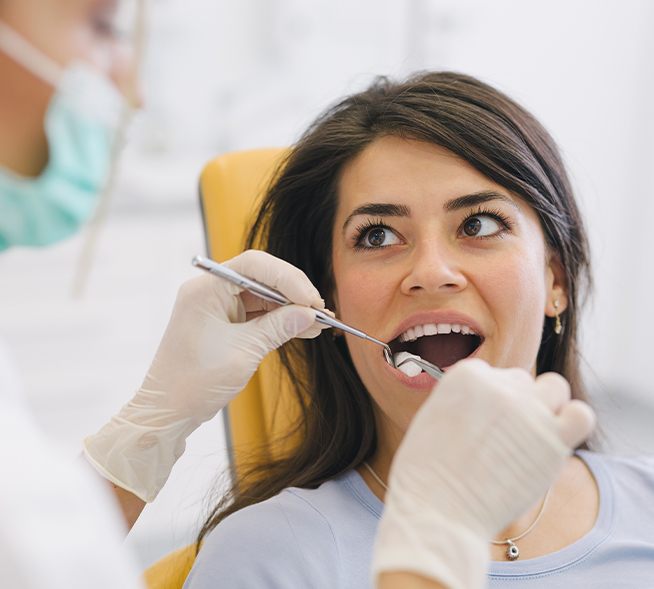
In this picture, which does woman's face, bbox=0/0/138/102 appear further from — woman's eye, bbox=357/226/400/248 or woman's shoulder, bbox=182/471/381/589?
woman's shoulder, bbox=182/471/381/589

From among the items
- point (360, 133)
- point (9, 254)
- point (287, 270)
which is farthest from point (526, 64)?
point (287, 270)

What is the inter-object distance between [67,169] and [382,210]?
1.34 metres

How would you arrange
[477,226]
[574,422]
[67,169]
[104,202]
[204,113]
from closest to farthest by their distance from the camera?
1. [574,422]
2. [477,226]
3. [67,169]
4. [104,202]
5. [204,113]

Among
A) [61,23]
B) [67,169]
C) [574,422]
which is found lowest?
[574,422]

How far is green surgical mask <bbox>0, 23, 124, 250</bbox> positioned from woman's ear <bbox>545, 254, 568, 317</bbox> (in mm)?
1227

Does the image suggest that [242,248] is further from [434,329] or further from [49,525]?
[49,525]

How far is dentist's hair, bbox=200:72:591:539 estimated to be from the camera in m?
1.29

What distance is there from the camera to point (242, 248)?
1590 millimetres

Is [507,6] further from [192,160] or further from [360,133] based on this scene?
[360,133]

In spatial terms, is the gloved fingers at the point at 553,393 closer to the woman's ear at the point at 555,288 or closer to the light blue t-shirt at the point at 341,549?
the light blue t-shirt at the point at 341,549

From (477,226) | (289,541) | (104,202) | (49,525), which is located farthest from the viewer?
(104,202)

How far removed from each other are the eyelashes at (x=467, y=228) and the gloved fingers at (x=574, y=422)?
50 centimetres

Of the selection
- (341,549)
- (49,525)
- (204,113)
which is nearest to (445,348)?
(341,549)

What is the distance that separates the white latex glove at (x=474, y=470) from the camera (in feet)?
2.56
